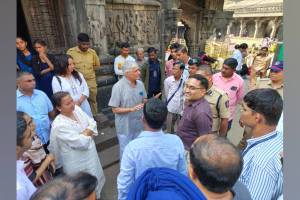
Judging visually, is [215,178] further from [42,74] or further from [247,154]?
[42,74]

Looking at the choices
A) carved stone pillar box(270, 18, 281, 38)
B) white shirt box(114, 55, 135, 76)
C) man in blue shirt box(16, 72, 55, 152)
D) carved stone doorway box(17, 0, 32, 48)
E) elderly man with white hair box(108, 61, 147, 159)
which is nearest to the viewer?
man in blue shirt box(16, 72, 55, 152)

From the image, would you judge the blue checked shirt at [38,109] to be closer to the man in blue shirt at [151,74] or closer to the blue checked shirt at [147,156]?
the blue checked shirt at [147,156]

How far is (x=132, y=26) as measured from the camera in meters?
7.77

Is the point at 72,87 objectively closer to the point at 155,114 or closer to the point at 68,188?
the point at 155,114

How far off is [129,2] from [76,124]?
4914 millimetres

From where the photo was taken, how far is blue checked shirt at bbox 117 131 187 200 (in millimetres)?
2398

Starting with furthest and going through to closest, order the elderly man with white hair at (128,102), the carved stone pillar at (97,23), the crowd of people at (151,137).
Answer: the carved stone pillar at (97,23) < the elderly man with white hair at (128,102) < the crowd of people at (151,137)

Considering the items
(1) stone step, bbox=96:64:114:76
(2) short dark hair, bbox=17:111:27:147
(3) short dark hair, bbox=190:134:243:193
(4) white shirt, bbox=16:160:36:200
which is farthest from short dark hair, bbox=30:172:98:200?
(1) stone step, bbox=96:64:114:76

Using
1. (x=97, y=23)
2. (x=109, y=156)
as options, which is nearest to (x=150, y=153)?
(x=109, y=156)

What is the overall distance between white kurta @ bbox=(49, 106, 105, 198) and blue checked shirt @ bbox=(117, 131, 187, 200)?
0.79 meters

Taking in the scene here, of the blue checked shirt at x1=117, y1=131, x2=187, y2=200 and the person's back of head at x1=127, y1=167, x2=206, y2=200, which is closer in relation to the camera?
the person's back of head at x1=127, y1=167, x2=206, y2=200

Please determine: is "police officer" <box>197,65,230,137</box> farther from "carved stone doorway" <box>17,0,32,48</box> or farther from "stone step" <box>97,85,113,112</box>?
"carved stone doorway" <box>17,0,32,48</box>

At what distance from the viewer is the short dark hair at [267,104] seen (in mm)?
2412

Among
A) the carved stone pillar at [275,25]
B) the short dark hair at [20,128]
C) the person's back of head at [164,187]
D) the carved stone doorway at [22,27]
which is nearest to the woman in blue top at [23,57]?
the carved stone doorway at [22,27]
